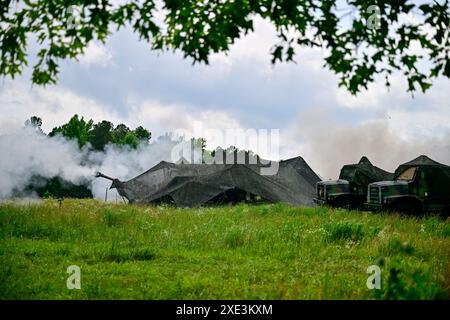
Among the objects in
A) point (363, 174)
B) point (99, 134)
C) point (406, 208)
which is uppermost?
point (99, 134)

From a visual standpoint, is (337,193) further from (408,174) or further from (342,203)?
(408,174)

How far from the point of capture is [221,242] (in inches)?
364

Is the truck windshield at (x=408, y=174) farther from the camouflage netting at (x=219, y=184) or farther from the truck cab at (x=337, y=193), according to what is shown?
the camouflage netting at (x=219, y=184)

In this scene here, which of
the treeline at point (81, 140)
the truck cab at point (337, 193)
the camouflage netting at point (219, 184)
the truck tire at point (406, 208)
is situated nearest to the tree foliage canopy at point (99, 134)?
the treeline at point (81, 140)

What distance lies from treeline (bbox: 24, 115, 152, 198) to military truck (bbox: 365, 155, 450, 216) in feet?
73.9

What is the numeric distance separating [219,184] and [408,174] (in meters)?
10.1

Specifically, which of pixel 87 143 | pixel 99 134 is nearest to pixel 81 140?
pixel 87 143

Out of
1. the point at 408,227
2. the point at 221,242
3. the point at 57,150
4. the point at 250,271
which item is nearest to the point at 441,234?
the point at 408,227

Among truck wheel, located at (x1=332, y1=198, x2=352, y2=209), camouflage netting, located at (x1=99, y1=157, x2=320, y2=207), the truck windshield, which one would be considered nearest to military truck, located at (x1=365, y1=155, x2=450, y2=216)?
the truck windshield

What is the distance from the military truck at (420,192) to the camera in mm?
16469

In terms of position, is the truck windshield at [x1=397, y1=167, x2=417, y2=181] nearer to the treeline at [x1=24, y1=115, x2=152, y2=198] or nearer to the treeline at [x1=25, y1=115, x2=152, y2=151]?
the treeline at [x1=24, y1=115, x2=152, y2=198]

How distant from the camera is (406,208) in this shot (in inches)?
648

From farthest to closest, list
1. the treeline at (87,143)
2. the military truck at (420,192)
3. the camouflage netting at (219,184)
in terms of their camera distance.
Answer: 1. the treeline at (87,143)
2. the camouflage netting at (219,184)
3. the military truck at (420,192)

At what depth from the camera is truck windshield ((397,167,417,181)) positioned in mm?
16898
